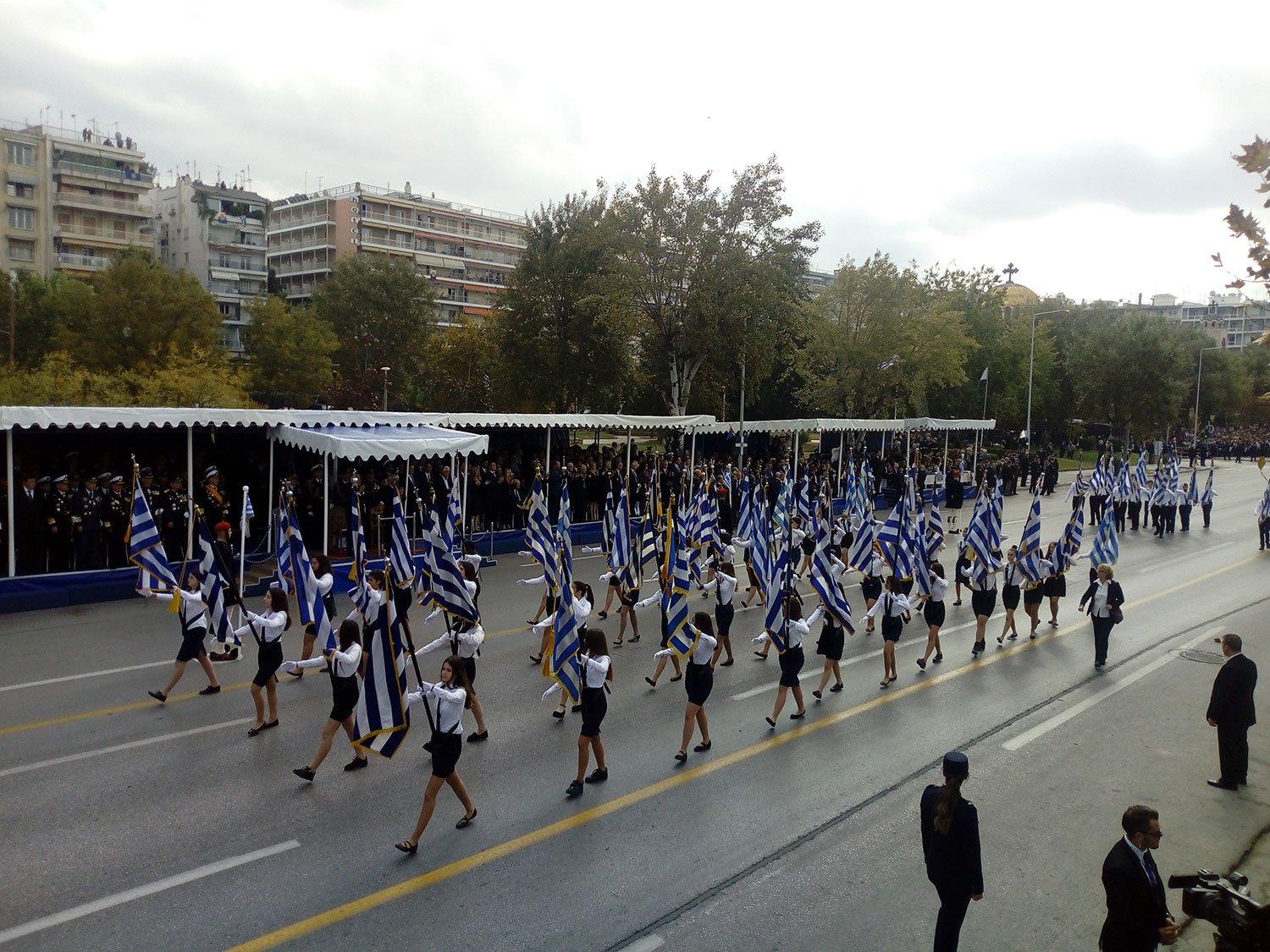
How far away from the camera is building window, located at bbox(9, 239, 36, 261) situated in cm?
6406

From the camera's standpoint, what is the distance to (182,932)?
242 inches

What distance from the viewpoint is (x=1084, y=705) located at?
38.1 feet

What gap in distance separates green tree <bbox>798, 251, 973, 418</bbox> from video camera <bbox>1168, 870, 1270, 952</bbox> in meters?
36.1

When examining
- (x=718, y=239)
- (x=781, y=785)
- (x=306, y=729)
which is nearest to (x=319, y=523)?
(x=306, y=729)

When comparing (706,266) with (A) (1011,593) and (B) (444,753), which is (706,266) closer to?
(A) (1011,593)

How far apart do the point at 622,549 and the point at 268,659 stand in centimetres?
589

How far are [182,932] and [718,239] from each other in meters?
30.1

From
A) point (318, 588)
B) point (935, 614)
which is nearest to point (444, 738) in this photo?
point (318, 588)

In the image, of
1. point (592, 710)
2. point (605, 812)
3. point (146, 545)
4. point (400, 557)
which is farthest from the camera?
point (400, 557)

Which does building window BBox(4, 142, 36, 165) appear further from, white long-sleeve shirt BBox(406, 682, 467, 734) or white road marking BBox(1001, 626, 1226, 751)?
white road marking BBox(1001, 626, 1226, 751)

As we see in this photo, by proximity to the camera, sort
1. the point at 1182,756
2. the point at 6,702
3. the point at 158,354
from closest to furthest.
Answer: the point at 1182,756 < the point at 6,702 < the point at 158,354

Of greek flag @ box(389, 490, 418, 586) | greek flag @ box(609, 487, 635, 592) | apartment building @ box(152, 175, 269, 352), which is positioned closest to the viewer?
greek flag @ box(389, 490, 418, 586)

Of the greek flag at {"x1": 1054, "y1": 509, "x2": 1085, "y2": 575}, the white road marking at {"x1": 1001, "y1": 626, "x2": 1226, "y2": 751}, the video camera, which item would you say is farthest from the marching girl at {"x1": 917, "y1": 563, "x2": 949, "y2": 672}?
the video camera

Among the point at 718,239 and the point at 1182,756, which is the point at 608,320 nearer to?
the point at 718,239
